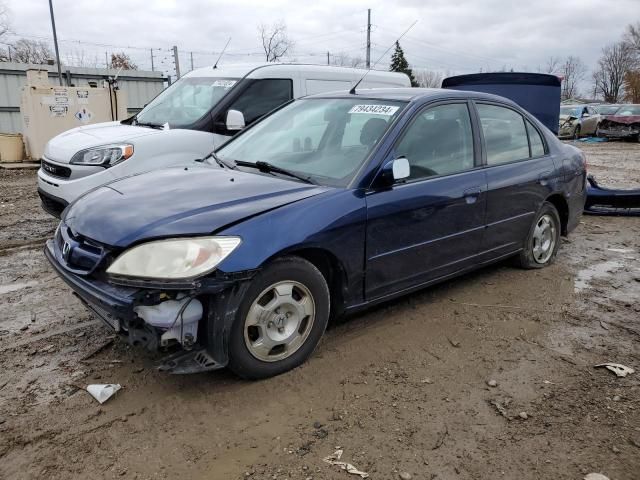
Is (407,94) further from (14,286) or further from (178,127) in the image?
(14,286)

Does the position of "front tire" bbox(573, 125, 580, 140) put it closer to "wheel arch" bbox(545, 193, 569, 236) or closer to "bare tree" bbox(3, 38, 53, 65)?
"wheel arch" bbox(545, 193, 569, 236)

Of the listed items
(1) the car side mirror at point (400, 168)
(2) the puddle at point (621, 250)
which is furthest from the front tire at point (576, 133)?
(1) the car side mirror at point (400, 168)

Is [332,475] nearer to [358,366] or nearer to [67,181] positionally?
[358,366]

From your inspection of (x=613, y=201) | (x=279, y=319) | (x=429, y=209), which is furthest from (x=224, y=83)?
(x=613, y=201)

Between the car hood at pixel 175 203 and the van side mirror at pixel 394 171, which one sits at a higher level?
the van side mirror at pixel 394 171

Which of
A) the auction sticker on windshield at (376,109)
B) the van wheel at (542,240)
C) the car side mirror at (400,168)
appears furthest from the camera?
the van wheel at (542,240)

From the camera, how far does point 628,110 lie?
22.2 m

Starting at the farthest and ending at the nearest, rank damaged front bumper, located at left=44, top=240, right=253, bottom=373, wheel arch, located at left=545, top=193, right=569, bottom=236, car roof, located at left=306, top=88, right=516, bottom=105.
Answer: wheel arch, located at left=545, top=193, right=569, bottom=236, car roof, located at left=306, top=88, right=516, bottom=105, damaged front bumper, located at left=44, top=240, right=253, bottom=373

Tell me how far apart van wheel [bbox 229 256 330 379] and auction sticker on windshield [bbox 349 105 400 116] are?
4.44 feet

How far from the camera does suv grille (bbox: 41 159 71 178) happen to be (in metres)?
5.68

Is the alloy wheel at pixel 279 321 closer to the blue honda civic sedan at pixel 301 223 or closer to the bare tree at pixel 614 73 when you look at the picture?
the blue honda civic sedan at pixel 301 223

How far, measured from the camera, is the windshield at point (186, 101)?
21.7 ft

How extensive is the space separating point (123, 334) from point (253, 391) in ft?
2.53

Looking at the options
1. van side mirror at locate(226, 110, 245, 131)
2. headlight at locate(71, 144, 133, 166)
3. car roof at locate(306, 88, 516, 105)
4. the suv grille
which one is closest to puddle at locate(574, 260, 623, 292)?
car roof at locate(306, 88, 516, 105)
